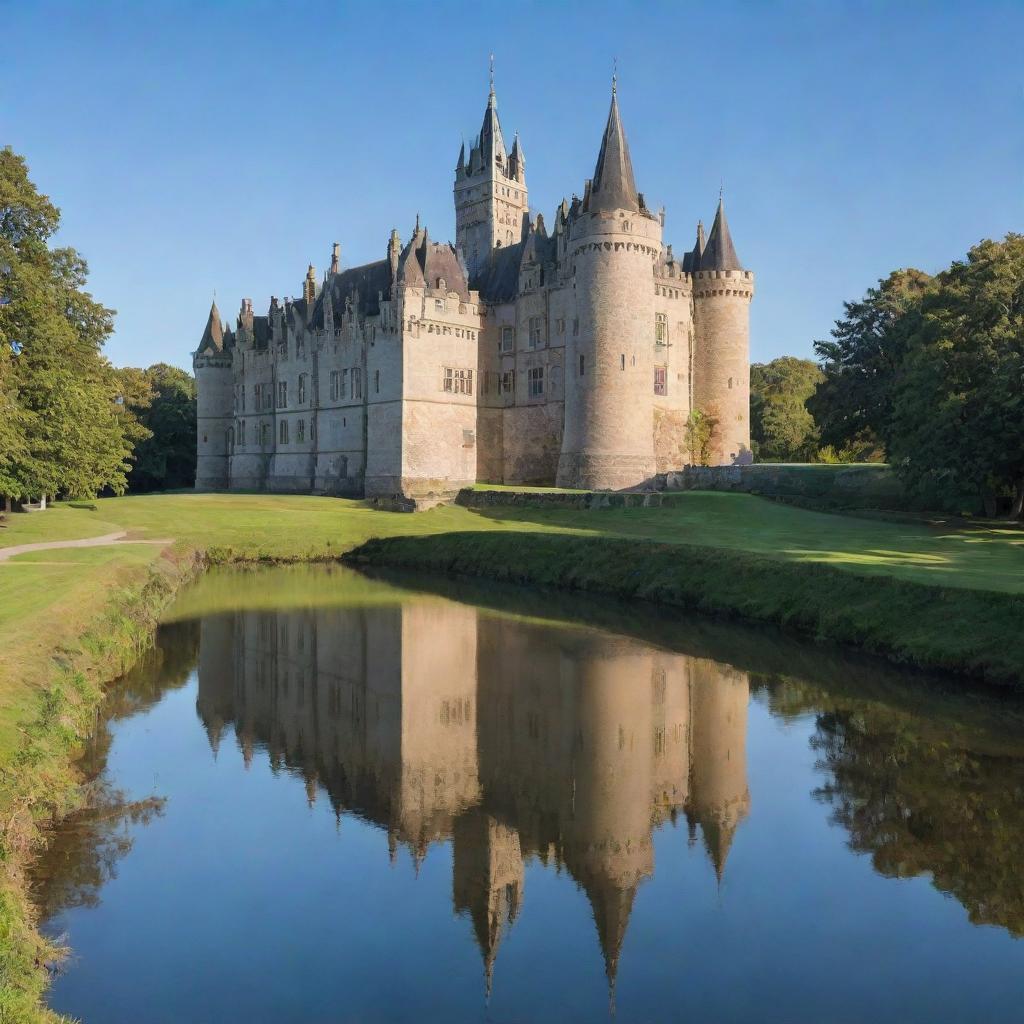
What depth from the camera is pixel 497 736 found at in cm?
1519

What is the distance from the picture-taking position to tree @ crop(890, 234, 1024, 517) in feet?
96.1

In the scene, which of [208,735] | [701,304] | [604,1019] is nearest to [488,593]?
A: [208,735]

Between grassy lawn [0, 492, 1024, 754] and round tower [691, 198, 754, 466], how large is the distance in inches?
411

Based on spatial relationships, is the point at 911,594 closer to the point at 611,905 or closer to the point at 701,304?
the point at 611,905

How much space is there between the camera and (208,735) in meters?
15.5

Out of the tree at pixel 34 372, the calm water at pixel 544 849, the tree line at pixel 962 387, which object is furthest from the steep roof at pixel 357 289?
the calm water at pixel 544 849

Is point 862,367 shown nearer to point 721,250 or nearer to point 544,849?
point 721,250

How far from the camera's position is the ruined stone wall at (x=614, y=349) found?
44438 millimetres

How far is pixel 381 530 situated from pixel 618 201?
1890 centimetres

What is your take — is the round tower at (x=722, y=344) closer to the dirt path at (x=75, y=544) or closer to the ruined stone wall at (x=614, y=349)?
the ruined stone wall at (x=614, y=349)

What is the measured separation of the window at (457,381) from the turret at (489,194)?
16.4 meters

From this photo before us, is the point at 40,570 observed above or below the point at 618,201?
below

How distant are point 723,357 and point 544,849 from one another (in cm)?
4279

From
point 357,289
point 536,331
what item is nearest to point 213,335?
point 357,289
